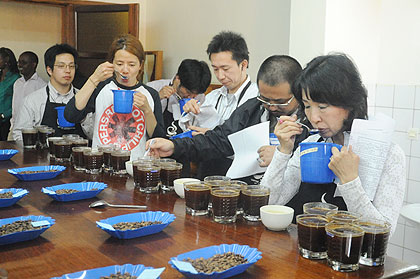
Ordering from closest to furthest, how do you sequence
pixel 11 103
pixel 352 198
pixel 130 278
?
pixel 130 278 → pixel 352 198 → pixel 11 103

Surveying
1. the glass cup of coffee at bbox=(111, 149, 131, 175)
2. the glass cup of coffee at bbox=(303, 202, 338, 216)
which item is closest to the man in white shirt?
the glass cup of coffee at bbox=(111, 149, 131, 175)

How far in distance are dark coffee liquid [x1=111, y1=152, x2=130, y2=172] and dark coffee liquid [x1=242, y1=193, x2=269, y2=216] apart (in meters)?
1.03

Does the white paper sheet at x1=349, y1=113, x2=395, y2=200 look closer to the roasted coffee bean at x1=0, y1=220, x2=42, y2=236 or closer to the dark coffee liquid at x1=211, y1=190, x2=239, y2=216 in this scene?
the dark coffee liquid at x1=211, y1=190, x2=239, y2=216

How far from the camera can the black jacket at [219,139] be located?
298 cm

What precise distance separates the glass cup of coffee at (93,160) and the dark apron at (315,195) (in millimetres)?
1118

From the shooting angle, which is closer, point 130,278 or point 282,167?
point 130,278

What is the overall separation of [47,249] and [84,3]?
5.36 m

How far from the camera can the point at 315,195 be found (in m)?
2.19

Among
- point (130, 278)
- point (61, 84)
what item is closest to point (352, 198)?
point (130, 278)

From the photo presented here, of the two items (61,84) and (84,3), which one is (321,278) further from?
(84,3)

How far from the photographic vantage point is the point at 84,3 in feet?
20.8

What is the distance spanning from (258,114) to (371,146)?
47.6 inches

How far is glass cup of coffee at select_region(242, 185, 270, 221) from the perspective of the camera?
6.26ft

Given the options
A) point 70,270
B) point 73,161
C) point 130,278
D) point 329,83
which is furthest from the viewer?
point 73,161
